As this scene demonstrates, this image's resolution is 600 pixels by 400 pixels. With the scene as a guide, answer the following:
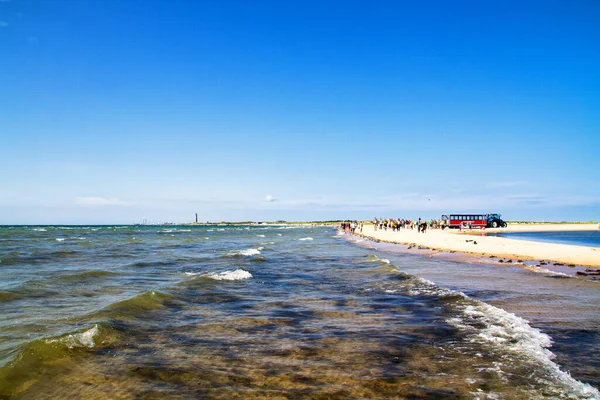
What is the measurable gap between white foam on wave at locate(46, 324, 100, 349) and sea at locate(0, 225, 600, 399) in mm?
35

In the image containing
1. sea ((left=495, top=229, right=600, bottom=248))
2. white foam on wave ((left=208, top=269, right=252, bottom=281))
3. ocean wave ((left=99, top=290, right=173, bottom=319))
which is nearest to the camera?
ocean wave ((left=99, top=290, right=173, bottom=319))

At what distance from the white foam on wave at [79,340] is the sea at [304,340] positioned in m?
0.03

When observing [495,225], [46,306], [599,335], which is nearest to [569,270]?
[599,335]

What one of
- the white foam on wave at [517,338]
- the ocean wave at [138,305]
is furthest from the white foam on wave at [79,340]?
the white foam on wave at [517,338]

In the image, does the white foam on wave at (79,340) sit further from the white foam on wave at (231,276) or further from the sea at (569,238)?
the sea at (569,238)

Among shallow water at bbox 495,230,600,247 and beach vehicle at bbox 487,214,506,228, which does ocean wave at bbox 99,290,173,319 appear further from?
beach vehicle at bbox 487,214,506,228

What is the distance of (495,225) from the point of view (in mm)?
82750

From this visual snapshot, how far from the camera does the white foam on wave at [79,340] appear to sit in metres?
8.08

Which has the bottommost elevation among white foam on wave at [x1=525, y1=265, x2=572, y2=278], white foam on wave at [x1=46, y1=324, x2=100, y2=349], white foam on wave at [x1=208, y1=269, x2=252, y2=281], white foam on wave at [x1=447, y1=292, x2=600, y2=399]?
white foam on wave at [x1=208, y1=269, x2=252, y2=281]

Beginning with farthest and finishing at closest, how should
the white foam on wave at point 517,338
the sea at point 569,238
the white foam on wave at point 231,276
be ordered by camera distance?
the sea at point 569,238 < the white foam on wave at point 231,276 < the white foam on wave at point 517,338

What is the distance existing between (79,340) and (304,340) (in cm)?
459

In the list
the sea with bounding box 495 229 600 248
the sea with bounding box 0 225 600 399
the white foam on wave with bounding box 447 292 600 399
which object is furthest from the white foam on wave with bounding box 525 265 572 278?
the sea with bounding box 495 229 600 248

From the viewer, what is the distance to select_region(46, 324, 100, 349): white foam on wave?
8.08 metres

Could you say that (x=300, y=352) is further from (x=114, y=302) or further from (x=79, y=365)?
(x=114, y=302)
